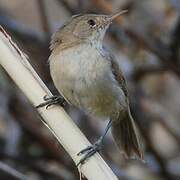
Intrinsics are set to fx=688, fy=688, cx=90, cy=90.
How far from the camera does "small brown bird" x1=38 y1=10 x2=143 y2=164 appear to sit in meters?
3.96

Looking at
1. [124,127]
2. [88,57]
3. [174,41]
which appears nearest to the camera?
[88,57]

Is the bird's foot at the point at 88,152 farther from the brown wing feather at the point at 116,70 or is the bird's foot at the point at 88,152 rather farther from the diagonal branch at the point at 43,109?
the brown wing feather at the point at 116,70

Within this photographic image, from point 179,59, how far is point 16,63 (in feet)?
6.93

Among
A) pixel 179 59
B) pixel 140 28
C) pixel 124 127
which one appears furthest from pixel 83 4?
pixel 124 127

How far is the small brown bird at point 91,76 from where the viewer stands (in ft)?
13.0

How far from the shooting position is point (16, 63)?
11.2 feet

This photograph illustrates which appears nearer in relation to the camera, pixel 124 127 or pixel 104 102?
pixel 104 102

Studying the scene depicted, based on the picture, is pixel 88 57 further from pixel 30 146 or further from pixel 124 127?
pixel 30 146

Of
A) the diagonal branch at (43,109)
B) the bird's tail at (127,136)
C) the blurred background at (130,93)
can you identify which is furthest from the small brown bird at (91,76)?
the blurred background at (130,93)

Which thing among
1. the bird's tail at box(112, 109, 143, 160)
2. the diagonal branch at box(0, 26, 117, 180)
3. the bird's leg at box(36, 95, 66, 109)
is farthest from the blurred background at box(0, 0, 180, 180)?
the diagonal branch at box(0, 26, 117, 180)

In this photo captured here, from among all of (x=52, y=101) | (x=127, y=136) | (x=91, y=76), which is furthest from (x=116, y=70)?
(x=52, y=101)

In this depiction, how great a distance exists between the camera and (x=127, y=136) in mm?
4441

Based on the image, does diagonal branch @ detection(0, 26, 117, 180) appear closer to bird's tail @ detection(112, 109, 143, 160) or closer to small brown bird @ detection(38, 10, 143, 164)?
small brown bird @ detection(38, 10, 143, 164)

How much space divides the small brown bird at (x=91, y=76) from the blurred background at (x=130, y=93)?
33.8 inches
